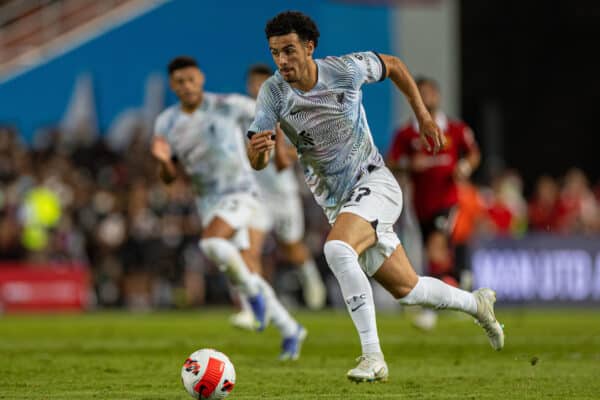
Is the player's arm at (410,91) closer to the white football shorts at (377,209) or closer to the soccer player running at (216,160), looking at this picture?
the white football shorts at (377,209)

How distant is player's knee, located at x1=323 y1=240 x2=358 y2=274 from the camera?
7078 millimetres

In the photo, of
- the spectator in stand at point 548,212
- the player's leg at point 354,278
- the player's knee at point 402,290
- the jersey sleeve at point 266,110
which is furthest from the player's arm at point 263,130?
the spectator in stand at point 548,212

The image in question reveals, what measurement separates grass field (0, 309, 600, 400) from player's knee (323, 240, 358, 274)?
78 cm

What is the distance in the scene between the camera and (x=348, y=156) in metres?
7.48

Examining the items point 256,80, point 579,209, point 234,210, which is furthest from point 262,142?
point 579,209

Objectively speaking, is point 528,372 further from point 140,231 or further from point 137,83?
point 137,83

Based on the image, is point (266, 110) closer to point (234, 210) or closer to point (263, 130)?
point (263, 130)

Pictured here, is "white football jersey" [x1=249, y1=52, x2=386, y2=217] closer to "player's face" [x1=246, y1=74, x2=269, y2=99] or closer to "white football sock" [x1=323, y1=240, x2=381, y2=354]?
"white football sock" [x1=323, y1=240, x2=381, y2=354]

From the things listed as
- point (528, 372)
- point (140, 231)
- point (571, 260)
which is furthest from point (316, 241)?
point (528, 372)

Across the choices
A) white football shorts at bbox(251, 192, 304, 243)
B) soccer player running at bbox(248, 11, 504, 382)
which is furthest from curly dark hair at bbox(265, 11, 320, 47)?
white football shorts at bbox(251, 192, 304, 243)

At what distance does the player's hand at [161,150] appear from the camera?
988 cm

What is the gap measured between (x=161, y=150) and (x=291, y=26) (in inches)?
125

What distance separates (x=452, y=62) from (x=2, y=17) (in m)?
8.55

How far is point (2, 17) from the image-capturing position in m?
22.7
